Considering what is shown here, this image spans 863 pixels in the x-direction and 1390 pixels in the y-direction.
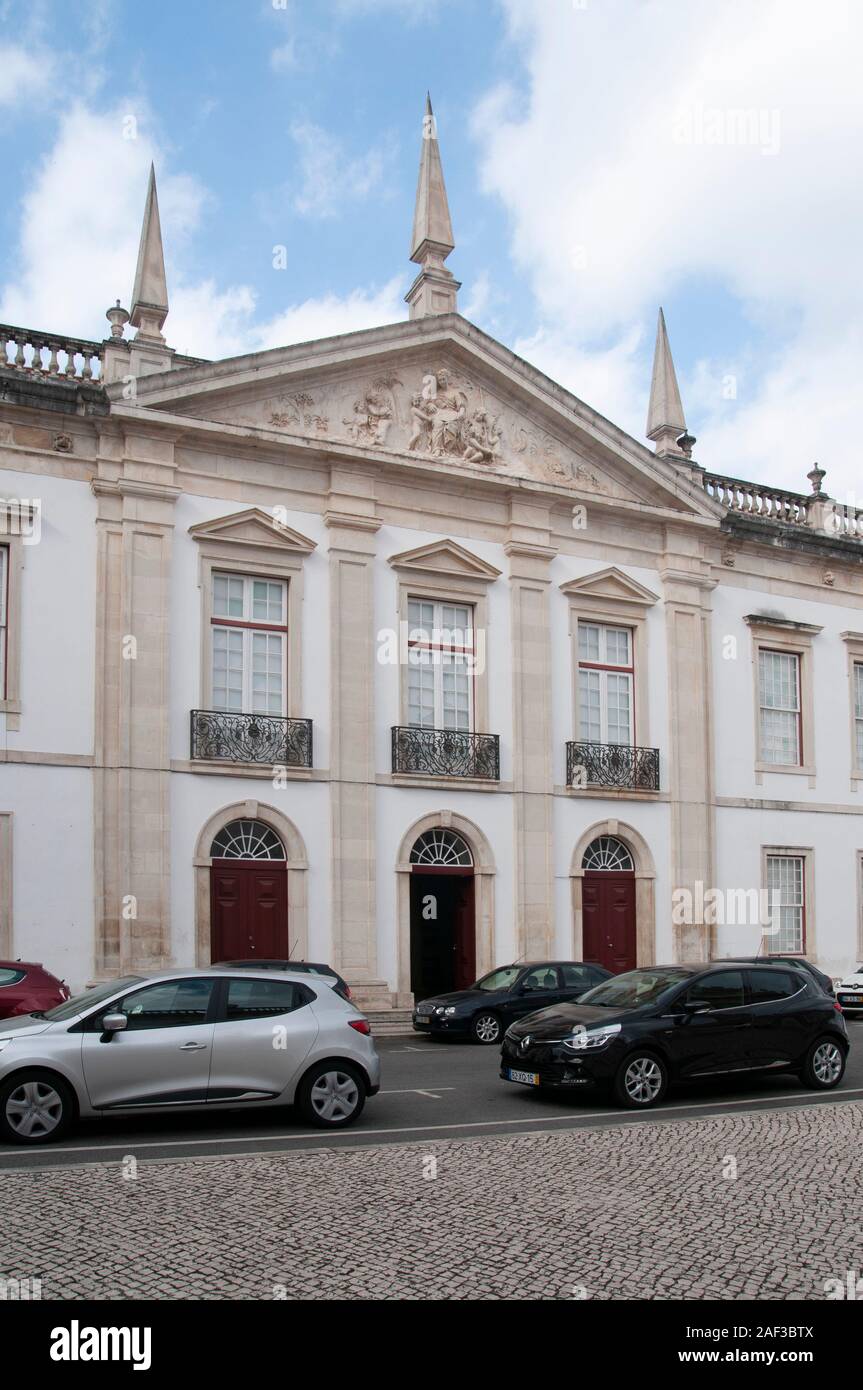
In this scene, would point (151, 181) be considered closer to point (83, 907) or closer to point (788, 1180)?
point (83, 907)

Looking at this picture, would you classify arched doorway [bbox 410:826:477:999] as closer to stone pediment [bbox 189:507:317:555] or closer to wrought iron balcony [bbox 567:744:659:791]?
wrought iron balcony [bbox 567:744:659:791]

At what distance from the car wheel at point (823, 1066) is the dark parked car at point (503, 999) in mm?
5345

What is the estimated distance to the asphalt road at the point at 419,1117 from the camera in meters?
10.4

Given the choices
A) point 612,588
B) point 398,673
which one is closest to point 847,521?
point 612,588

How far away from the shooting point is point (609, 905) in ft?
82.1

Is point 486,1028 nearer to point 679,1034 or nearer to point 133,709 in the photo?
point 679,1034

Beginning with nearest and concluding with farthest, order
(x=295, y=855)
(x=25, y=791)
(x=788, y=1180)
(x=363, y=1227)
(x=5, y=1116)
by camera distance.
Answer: (x=363, y=1227) < (x=788, y=1180) < (x=5, y=1116) < (x=25, y=791) < (x=295, y=855)

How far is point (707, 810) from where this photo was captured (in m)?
26.3

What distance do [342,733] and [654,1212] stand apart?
14.5 m

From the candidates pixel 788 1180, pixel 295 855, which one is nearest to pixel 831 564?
pixel 295 855

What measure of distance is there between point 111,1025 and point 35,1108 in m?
0.82

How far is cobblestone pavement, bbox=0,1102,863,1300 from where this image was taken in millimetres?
6672

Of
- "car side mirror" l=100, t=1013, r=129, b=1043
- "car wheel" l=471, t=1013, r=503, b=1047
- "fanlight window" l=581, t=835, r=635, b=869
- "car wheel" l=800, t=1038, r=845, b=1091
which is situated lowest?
"car wheel" l=471, t=1013, r=503, b=1047

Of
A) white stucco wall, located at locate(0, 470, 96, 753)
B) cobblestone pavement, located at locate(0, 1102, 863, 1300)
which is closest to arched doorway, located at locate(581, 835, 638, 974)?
white stucco wall, located at locate(0, 470, 96, 753)
